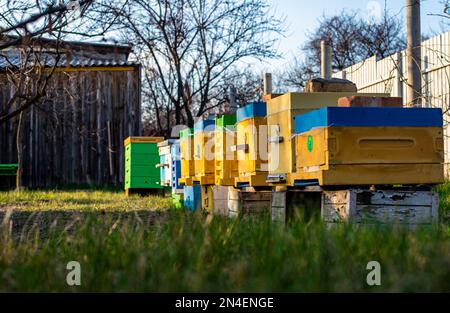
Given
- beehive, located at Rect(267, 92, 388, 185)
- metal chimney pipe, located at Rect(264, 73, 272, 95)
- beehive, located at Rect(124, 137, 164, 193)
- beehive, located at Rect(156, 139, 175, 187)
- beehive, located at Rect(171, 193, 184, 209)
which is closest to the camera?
beehive, located at Rect(267, 92, 388, 185)

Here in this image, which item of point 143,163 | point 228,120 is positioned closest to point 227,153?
→ point 228,120

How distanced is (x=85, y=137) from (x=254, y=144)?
1197 cm

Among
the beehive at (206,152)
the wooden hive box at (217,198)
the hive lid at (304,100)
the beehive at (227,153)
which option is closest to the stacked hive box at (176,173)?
the beehive at (206,152)

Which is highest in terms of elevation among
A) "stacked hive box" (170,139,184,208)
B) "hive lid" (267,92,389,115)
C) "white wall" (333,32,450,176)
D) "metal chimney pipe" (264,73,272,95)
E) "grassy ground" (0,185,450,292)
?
"white wall" (333,32,450,176)

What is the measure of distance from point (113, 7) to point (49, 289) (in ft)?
9.70

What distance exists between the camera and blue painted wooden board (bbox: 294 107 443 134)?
4.84 metres

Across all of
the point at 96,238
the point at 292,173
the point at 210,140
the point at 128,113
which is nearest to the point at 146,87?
the point at 128,113

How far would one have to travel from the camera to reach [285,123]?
18.3ft

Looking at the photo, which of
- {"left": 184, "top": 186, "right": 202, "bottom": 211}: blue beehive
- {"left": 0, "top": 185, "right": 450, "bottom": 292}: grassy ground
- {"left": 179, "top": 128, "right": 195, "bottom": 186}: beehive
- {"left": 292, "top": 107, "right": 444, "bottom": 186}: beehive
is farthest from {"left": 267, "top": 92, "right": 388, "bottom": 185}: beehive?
{"left": 179, "top": 128, "right": 195, "bottom": 186}: beehive

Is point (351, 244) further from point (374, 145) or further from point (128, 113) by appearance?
point (128, 113)

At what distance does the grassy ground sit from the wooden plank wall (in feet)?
46.2

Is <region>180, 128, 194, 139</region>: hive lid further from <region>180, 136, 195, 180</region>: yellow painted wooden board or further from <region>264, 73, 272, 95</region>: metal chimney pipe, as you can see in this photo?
<region>264, 73, 272, 95</region>: metal chimney pipe

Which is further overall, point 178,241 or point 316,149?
point 316,149

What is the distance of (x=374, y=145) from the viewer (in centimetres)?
496
